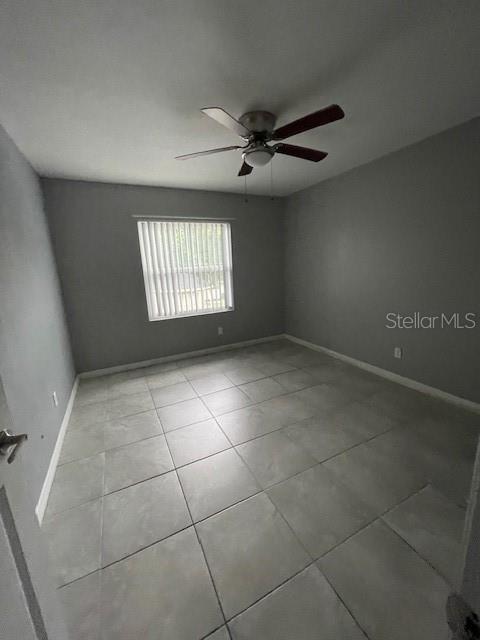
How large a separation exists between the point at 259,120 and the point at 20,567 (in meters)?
2.43

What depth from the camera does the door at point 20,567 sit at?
55 cm

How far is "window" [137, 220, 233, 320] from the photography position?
3416mm

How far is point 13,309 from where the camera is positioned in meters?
1.53

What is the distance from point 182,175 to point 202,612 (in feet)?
11.3

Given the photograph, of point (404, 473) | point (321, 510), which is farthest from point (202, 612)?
point (404, 473)

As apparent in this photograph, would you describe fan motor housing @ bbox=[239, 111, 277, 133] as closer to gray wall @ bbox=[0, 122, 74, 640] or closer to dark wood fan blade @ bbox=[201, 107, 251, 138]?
dark wood fan blade @ bbox=[201, 107, 251, 138]

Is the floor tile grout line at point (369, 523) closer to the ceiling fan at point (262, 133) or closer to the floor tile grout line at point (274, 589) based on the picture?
the floor tile grout line at point (274, 589)

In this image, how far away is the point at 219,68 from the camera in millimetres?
1378

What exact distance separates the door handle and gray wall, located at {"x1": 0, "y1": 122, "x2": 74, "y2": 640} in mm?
41

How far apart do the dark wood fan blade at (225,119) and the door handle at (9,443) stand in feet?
5.35

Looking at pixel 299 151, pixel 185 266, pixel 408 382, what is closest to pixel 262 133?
pixel 299 151

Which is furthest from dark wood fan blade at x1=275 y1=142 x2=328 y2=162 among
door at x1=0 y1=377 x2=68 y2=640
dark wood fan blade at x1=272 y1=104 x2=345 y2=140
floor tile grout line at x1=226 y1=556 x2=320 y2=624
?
floor tile grout line at x1=226 y1=556 x2=320 y2=624

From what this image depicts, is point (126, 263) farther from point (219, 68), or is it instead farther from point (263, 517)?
point (263, 517)

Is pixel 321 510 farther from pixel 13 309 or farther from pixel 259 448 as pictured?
pixel 13 309
